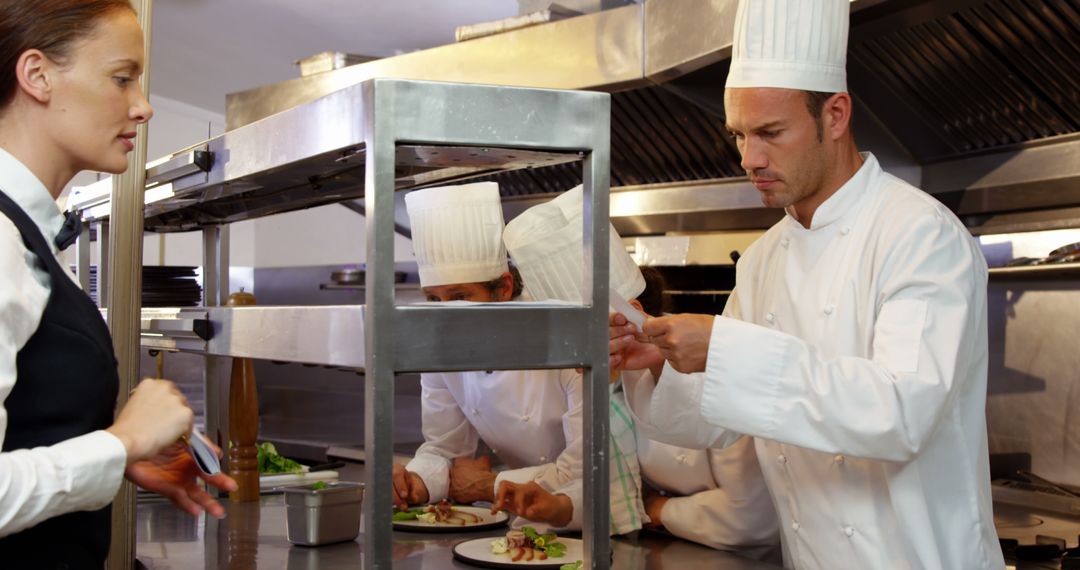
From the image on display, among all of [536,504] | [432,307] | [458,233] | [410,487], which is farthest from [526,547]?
[432,307]

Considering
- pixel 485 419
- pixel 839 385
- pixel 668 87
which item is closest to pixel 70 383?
pixel 839 385

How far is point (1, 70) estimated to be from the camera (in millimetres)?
1258

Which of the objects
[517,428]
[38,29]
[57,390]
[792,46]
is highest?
[792,46]

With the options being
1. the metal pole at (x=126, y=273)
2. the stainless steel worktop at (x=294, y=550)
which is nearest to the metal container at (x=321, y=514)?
the stainless steel worktop at (x=294, y=550)

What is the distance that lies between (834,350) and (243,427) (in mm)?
1466

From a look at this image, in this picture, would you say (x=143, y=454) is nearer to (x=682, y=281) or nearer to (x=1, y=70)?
(x=1, y=70)

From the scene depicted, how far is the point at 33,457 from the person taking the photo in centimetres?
112

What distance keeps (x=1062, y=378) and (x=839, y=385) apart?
1.88 metres

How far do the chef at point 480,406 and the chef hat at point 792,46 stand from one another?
0.55 metres

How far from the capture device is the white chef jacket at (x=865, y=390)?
5.41 ft

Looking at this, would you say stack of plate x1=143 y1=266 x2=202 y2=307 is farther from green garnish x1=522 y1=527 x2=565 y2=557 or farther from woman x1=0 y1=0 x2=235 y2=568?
woman x1=0 y1=0 x2=235 y2=568

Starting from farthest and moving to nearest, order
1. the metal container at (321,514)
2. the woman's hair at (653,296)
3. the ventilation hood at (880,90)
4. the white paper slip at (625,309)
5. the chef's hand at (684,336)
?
1. the ventilation hood at (880,90)
2. the woman's hair at (653,296)
3. the metal container at (321,514)
4. the chef's hand at (684,336)
5. the white paper slip at (625,309)

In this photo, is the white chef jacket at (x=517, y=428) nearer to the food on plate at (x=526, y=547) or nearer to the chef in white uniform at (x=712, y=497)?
the chef in white uniform at (x=712, y=497)

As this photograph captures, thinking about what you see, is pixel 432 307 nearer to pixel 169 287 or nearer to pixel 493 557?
pixel 493 557
